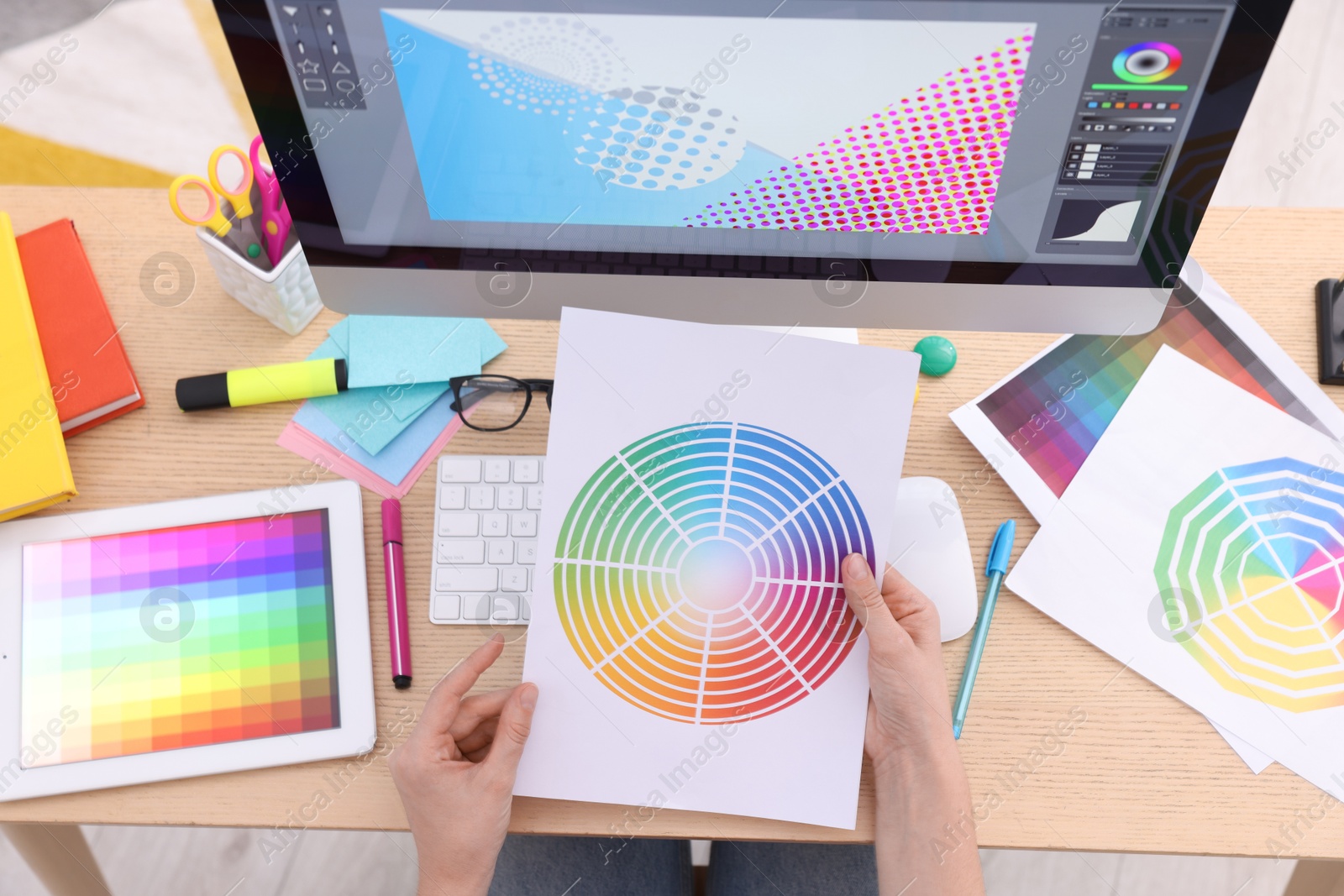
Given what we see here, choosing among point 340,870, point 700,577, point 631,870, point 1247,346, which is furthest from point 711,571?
point 340,870

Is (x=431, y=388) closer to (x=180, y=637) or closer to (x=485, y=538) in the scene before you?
(x=485, y=538)

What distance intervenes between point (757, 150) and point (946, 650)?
461 mm

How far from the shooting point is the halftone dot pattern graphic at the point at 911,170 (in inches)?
21.4

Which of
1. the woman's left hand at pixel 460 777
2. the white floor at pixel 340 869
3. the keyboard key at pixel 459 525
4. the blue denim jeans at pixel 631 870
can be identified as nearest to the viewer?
the woman's left hand at pixel 460 777

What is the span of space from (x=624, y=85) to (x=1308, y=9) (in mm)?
2206

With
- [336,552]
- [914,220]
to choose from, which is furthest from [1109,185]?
[336,552]

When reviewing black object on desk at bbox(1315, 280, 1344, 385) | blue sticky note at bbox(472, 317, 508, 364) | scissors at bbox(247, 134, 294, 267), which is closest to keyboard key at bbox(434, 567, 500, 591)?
blue sticky note at bbox(472, 317, 508, 364)

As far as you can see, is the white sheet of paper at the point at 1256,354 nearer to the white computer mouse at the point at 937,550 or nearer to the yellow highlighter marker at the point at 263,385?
the white computer mouse at the point at 937,550

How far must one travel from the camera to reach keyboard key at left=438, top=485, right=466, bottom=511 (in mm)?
801

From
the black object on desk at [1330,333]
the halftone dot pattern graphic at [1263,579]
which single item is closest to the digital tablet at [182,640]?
the halftone dot pattern graphic at [1263,579]

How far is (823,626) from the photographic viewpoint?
72 centimetres

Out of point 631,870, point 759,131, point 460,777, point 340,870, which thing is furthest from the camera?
point 340,870

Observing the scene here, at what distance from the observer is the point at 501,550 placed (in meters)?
0.79

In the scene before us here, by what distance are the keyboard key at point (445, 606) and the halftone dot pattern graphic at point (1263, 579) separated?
63cm
